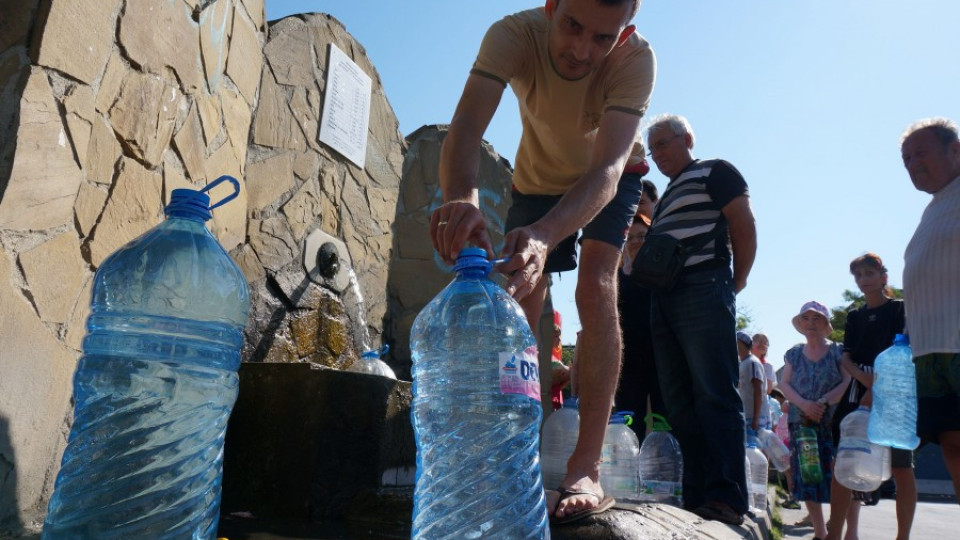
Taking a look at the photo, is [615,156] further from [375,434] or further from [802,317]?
[802,317]

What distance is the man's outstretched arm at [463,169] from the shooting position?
1637 mm

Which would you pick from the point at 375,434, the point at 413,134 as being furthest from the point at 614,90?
the point at 413,134

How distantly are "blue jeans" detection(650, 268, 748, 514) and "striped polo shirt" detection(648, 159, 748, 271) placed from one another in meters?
0.09

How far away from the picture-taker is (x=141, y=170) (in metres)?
3.23

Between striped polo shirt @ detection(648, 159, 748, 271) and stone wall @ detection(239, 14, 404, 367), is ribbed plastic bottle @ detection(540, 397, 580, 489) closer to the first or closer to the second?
striped polo shirt @ detection(648, 159, 748, 271)

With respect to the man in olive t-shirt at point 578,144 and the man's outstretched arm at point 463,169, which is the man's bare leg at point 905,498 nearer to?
the man in olive t-shirt at point 578,144

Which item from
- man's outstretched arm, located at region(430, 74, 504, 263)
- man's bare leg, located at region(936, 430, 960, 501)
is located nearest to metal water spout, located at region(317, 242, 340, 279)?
man's outstretched arm, located at region(430, 74, 504, 263)

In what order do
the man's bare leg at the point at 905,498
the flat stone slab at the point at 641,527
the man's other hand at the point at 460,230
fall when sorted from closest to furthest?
the man's other hand at the point at 460,230 → the flat stone slab at the point at 641,527 → the man's bare leg at the point at 905,498

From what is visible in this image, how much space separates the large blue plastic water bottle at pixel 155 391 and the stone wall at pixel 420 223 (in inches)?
188

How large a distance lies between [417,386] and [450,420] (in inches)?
6.8

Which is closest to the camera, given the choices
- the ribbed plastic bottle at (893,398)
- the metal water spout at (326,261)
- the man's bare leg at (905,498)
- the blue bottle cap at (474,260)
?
the blue bottle cap at (474,260)

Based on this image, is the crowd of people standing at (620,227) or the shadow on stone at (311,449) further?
the shadow on stone at (311,449)

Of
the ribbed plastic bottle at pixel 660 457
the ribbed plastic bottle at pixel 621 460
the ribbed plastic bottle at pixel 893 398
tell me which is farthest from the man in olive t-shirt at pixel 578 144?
the ribbed plastic bottle at pixel 893 398

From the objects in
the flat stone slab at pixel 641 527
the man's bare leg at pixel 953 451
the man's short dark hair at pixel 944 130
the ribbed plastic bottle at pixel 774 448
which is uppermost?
the man's short dark hair at pixel 944 130
